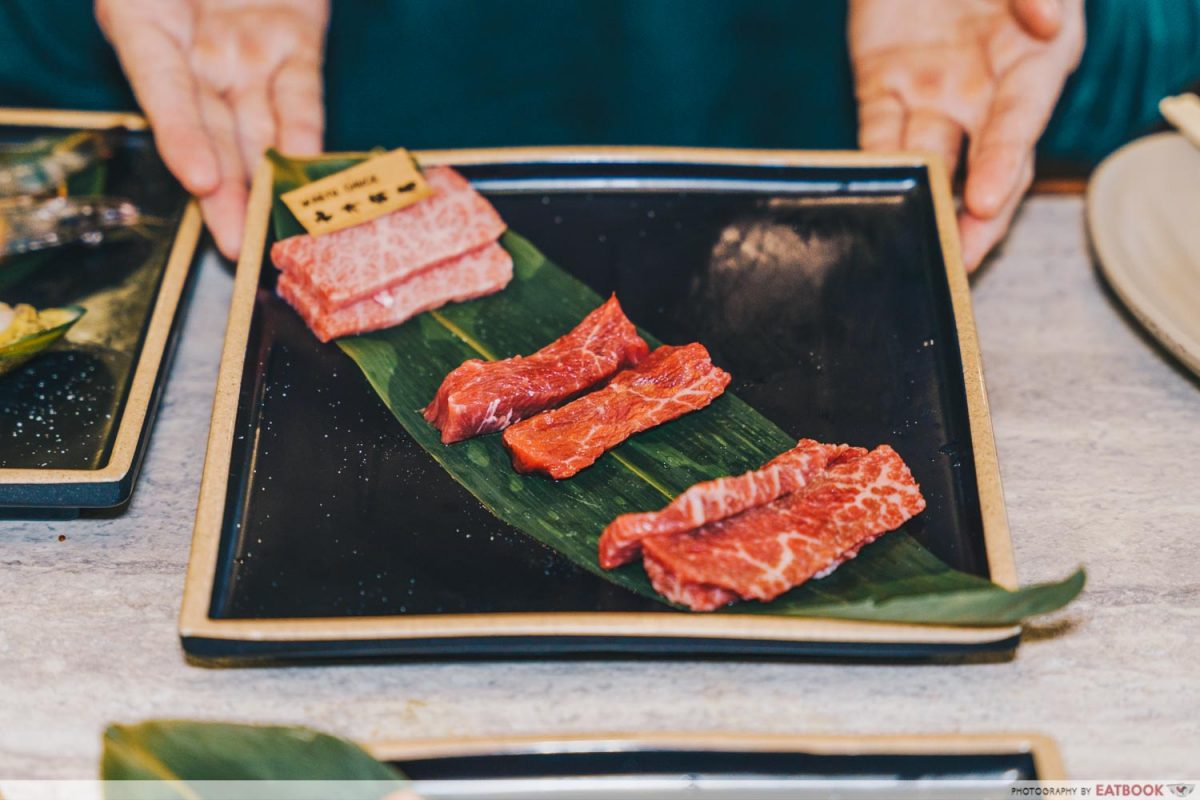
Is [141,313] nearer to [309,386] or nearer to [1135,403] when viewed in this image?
[309,386]

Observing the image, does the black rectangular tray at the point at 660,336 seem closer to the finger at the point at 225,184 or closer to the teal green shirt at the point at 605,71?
the finger at the point at 225,184

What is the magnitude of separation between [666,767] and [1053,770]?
67 centimetres

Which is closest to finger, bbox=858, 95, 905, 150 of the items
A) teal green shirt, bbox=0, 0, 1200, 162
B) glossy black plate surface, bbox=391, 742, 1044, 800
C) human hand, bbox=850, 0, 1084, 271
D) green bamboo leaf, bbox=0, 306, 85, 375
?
human hand, bbox=850, 0, 1084, 271

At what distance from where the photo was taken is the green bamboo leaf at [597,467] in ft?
6.85

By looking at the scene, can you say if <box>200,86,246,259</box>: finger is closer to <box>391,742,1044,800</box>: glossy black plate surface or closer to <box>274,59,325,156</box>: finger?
<box>274,59,325,156</box>: finger

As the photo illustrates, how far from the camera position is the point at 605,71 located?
394cm

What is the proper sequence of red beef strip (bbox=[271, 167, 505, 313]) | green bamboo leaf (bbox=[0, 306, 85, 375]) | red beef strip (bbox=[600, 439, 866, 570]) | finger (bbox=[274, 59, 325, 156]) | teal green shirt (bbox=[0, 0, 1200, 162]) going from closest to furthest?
1. red beef strip (bbox=[600, 439, 866, 570])
2. green bamboo leaf (bbox=[0, 306, 85, 375])
3. red beef strip (bbox=[271, 167, 505, 313])
4. finger (bbox=[274, 59, 325, 156])
5. teal green shirt (bbox=[0, 0, 1200, 162])

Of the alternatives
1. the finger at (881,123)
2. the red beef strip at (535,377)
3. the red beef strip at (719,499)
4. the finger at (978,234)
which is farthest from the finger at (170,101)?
the finger at (978,234)

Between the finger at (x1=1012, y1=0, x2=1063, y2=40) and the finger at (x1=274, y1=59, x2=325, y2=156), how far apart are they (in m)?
2.23

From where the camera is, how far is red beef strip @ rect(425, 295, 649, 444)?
98.8 inches

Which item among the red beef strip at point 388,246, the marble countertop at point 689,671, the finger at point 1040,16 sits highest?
the finger at point 1040,16

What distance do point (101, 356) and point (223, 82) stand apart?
3.73 feet

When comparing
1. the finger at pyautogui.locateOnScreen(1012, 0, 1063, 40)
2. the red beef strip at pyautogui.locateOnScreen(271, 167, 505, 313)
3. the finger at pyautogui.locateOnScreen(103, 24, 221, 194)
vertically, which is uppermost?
the finger at pyautogui.locateOnScreen(1012, 0, 1063, 40)

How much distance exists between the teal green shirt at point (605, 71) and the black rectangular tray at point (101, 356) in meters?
0.47
